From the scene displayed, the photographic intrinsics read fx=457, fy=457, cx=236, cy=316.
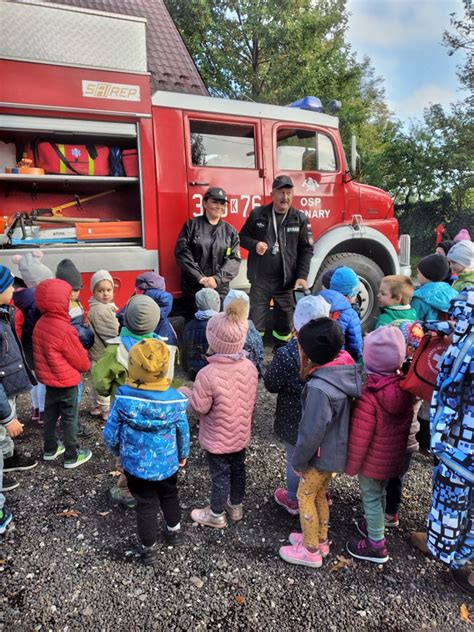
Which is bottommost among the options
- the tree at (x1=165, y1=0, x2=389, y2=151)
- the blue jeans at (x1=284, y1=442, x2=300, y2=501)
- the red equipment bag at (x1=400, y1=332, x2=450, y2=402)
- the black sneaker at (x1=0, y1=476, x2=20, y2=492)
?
the black sneaker at (x1=0, y1=476, x2=20, y2=492)

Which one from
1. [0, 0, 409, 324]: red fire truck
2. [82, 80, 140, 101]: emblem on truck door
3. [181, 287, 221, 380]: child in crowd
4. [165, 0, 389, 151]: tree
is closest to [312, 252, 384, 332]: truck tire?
[0, 0, 409, 324]: red fire truck

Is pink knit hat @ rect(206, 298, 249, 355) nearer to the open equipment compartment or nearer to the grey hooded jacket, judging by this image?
the grey hooded jacket

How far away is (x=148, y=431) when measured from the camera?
2.07 meters

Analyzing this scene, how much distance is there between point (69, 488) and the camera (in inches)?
111

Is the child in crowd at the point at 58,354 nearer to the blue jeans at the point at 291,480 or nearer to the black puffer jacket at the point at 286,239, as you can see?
the blue jeans at the point at 291,480

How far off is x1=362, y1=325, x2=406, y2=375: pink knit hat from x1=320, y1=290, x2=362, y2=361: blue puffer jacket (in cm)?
72

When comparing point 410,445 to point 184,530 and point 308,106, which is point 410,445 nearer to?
point 184,530

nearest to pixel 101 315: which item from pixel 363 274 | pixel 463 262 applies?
pixel 463 262

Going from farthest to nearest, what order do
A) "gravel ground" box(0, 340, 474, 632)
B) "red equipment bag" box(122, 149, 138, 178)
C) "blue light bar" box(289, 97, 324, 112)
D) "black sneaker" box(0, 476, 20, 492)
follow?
"blue light bar" box(289, 97, 324, 112)
"red equipment bag" box(122, 149, 138, 178)
"black sneaker" box(0, 476, 20, 492)
"gravel ground" box(0, 340, 474, 632)

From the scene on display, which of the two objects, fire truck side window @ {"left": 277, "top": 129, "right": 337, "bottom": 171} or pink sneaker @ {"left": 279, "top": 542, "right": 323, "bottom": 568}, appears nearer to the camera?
pink sneaker @ {"left": 279, "top": 542, "right": 323, "bottom": 568}

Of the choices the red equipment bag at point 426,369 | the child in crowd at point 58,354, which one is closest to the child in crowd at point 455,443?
the red equipment bag at point 426,369

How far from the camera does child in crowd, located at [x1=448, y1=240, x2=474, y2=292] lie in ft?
11.0

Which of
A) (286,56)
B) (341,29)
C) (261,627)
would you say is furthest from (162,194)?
(341,29)

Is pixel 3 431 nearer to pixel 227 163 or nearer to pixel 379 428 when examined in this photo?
pixel 379 428
